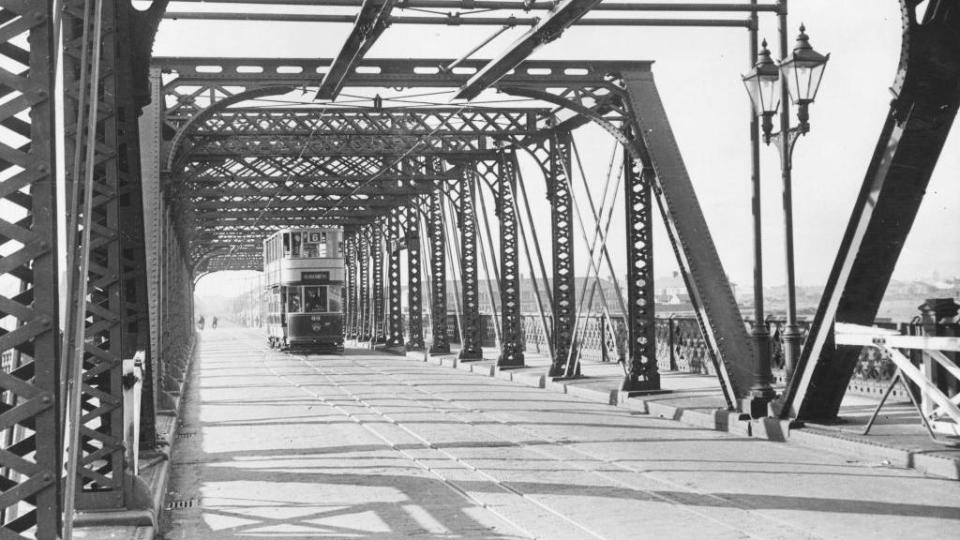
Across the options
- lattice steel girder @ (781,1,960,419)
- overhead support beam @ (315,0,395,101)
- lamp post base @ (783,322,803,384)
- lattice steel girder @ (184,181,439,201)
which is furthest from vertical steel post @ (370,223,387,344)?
lattice steel girder @ (781,1,960,419)

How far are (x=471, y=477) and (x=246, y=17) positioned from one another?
7002mm

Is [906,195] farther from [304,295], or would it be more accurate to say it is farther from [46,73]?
[304,295]

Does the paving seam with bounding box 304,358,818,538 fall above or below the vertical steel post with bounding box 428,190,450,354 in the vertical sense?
below

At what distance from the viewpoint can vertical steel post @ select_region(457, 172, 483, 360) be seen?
29.3 m

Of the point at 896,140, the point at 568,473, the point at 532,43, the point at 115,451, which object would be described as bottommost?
the point at 568,473

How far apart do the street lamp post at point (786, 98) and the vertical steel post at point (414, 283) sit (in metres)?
23.6

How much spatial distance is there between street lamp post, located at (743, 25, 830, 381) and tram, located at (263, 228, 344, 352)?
1029 inches

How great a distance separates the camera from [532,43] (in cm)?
1246

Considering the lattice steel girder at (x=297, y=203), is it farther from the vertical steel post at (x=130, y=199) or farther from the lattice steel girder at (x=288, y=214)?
the vertical steel post at (x=130, y=199)

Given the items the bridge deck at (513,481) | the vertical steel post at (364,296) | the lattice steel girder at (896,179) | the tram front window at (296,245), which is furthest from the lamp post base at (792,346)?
the vertical steel post at (364,296)

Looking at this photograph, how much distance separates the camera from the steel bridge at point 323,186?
419 cm

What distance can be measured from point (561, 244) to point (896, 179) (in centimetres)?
1167

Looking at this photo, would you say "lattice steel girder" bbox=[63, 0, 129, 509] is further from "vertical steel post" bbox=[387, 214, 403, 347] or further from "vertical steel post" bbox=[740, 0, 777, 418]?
"vertical steel post" bbox=[387, 214, 403, 347]

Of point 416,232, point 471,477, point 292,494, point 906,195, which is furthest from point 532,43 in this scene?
point 416,232
